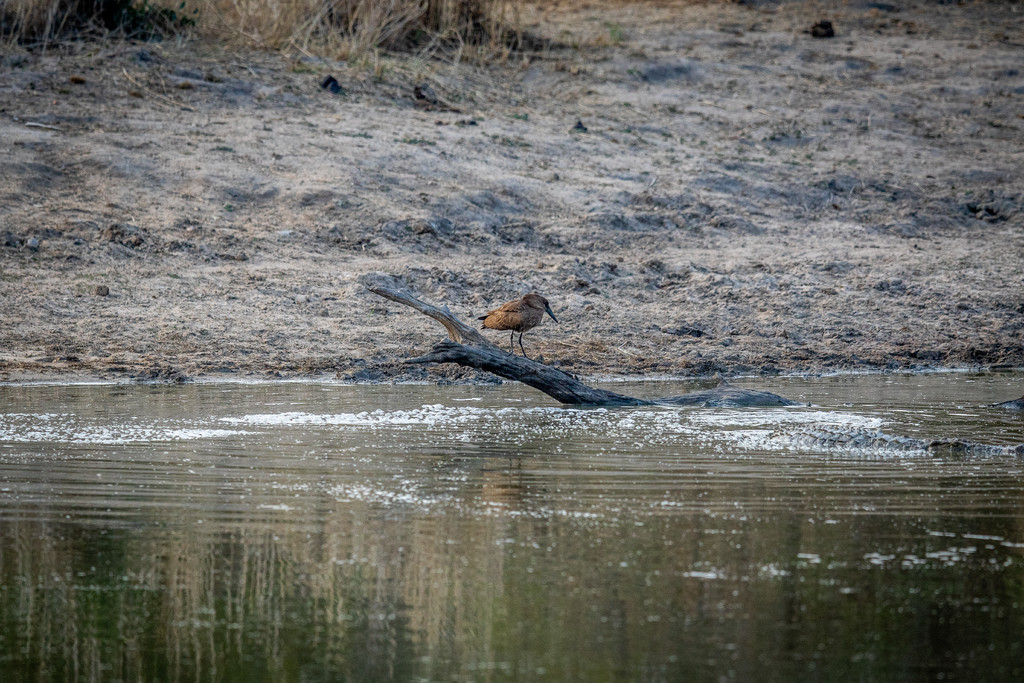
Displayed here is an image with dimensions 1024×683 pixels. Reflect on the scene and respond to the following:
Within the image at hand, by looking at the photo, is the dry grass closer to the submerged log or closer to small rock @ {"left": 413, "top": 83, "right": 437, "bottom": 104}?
small rock @ {"left": 413, "top": 83, "right": 437, "bottom": 104}

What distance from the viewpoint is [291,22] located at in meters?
13.8

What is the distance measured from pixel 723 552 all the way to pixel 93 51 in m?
10.9

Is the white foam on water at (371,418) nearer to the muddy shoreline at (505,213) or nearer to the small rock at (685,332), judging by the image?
the muddy shoreline at (505,213)

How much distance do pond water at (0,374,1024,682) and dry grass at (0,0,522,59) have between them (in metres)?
7.57

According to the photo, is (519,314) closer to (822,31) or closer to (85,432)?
(85,432)

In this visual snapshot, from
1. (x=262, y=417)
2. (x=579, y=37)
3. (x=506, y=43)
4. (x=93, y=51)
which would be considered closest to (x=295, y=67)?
(x=93, y=51)

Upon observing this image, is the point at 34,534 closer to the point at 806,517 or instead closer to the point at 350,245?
the point at 806,517

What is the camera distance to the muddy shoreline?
9.32 m

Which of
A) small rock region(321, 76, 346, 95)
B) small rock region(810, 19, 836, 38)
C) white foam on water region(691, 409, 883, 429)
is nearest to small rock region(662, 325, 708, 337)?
white foam on water region(691, 409, 883, 429)

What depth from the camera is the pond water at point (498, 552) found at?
328 centimetres

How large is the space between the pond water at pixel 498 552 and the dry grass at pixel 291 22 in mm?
7572

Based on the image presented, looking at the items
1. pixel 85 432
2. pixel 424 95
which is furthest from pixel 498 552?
pixel 424 95

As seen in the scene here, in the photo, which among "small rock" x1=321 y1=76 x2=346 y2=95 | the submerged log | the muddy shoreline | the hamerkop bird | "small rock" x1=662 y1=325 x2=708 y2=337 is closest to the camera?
the submerged log

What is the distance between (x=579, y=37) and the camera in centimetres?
1590
